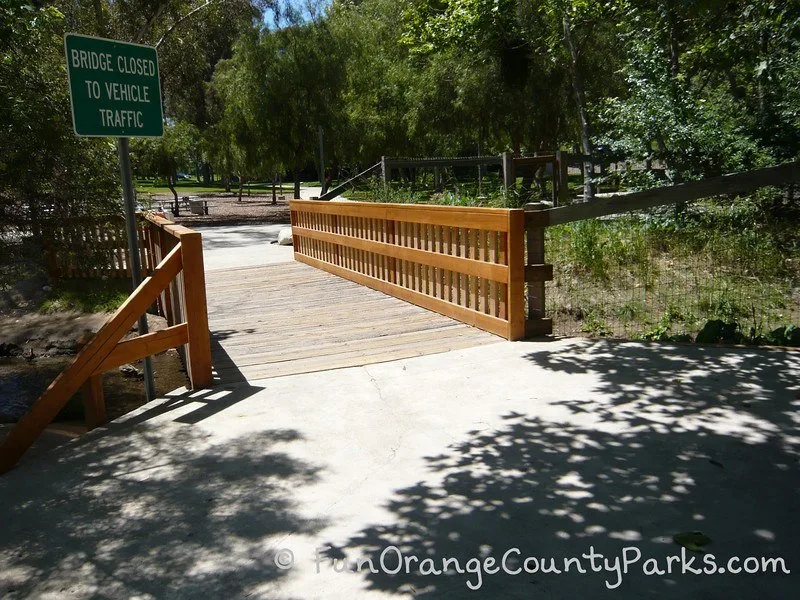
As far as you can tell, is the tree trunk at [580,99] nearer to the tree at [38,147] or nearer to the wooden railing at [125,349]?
the tree at [38,147]

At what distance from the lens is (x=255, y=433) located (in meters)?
5.02

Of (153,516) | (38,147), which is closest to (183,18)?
(38,147)

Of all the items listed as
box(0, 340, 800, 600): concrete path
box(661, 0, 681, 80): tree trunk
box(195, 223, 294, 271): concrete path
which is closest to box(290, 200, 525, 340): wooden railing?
box(0, 340, 800, 600): concrete path

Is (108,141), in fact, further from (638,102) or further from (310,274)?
(638,102)

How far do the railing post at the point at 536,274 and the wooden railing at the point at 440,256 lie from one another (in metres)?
0.10

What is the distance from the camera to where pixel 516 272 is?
680 cm

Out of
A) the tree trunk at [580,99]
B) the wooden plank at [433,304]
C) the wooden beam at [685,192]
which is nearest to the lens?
the wooden beam at [685,192]

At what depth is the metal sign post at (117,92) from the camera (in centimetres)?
488

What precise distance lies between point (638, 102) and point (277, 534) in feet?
35.7

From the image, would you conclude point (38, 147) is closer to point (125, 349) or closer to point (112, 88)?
point (112, 88)

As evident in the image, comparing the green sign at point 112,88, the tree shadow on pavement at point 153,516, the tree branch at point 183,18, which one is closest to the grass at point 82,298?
the green sign at point 112,88

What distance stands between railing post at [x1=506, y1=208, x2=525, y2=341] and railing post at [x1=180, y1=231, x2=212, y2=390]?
269 centimetres

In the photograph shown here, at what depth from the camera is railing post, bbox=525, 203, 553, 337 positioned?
6824 millimetres

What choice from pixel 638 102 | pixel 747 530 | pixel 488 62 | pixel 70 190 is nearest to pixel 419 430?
pixel 747 530
